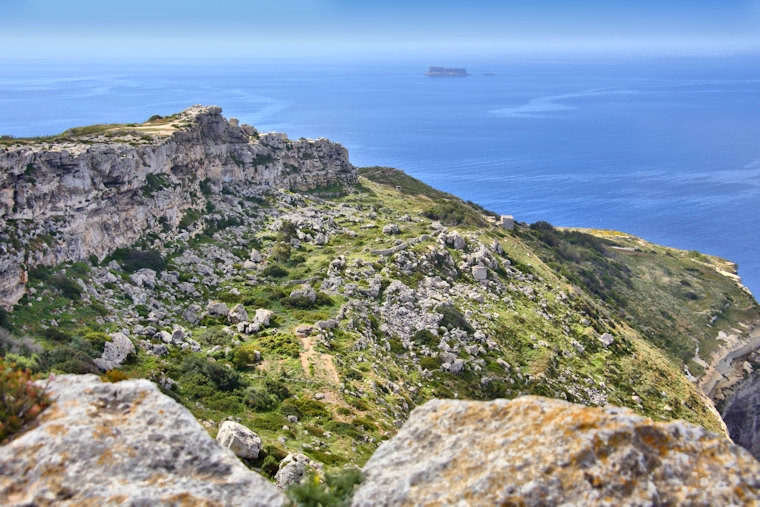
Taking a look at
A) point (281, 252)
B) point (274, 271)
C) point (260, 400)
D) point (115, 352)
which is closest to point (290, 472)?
point (260, 400)

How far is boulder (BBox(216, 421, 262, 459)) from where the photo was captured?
1788 centimetres

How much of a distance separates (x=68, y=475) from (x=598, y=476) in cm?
769

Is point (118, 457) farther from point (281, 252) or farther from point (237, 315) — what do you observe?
point (281, 252)

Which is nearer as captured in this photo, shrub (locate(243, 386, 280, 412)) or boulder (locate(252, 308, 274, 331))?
shrub (locate(243, 386, 280, 412))

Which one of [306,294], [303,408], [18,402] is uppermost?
[18,402]

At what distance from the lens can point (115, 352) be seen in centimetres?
2578

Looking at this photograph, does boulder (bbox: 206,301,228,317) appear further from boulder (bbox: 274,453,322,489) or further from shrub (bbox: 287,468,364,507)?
shrub (bbox: 287,468,364,507)

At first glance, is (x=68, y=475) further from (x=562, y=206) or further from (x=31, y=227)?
(x=562, y=206)

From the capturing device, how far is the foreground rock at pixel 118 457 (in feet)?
26.8

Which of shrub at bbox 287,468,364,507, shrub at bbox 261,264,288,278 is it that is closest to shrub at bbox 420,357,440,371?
shrub at bbox 261,264,288,278

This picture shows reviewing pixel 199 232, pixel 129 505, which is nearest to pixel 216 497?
pixel 129 505

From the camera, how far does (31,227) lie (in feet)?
108

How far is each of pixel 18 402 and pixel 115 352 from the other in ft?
58.6

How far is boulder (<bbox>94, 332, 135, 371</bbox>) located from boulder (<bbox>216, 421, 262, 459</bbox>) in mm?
8735
